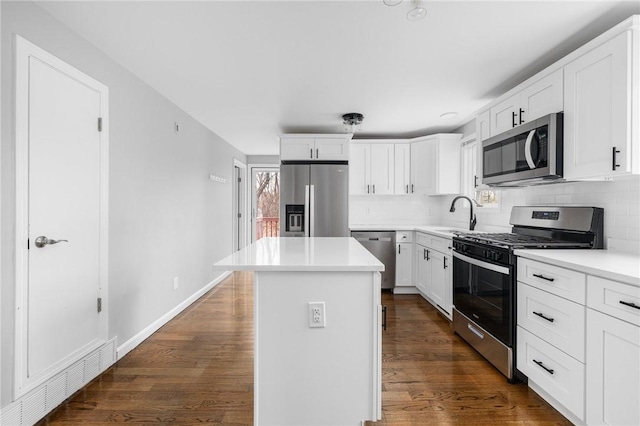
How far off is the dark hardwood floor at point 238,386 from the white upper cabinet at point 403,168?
84.7 inches

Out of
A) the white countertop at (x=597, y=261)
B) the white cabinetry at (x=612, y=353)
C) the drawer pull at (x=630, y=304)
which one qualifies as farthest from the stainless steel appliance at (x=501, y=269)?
the drawer pull at (x=630, y=304)

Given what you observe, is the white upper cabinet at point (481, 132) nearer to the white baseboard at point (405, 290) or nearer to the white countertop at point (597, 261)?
the white countertop at point (597, 261)

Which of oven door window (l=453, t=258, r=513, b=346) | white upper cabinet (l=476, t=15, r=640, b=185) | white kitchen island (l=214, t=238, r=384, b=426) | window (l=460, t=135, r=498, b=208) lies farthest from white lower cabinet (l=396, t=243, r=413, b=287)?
white kitchen island (l=214, t=238, r=384, b=426)

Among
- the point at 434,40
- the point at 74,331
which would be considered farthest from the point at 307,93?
the point at 74,331

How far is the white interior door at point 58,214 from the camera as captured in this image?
168 centimetres

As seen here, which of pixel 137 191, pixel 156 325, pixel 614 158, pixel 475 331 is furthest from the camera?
pixel 156 325

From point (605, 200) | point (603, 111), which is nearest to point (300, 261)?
point (603, 111)

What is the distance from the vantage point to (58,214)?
1.88m

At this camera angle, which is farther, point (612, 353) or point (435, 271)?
point (435, 271)

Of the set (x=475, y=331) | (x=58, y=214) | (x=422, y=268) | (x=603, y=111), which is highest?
(x=603, y=111)

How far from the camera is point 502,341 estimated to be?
2203 mm

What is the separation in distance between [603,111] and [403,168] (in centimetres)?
288

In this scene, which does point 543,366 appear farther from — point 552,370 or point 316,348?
point 316,348

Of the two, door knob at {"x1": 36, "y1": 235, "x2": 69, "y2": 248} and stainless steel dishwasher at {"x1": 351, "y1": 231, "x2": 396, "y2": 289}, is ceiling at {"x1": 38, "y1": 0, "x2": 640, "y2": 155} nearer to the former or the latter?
door knob at {"x1": 36, "y1": 235, "x2": 69, "y2": 248}
